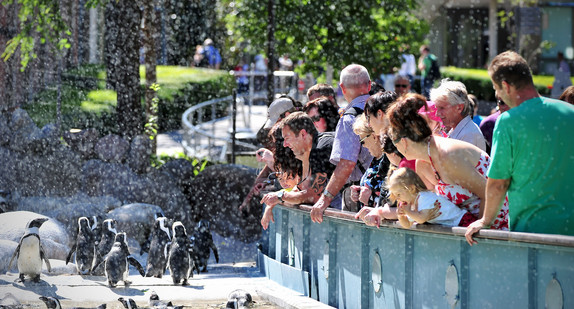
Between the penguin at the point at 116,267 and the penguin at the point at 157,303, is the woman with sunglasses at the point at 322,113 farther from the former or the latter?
the penguin at the point at 116,267

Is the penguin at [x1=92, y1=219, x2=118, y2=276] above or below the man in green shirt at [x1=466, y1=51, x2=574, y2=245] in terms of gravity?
below

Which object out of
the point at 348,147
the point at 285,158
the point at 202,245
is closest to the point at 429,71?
the point at 202,245

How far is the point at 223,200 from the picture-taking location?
15.9 meters

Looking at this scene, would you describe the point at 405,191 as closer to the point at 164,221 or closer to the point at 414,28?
the point at 164,221

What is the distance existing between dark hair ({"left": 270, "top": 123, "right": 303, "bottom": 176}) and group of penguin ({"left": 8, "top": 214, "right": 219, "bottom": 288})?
6.47 feet

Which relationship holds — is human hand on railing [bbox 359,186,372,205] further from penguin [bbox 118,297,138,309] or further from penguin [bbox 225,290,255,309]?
penguin [bbox 118,297,138,309]

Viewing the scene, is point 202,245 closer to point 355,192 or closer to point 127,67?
point 355,192

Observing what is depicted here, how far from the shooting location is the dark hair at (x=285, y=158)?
29.1ft

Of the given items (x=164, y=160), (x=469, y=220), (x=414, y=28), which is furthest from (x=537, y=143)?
(x=414, y=28)

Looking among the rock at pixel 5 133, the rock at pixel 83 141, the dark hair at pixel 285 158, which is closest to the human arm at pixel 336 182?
the dark hair at pixel 285 158

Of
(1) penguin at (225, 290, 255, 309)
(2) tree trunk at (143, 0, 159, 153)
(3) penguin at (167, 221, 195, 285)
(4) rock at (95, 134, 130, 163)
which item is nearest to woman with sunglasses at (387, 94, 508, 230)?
(1) penguin at (225, 290, 255, 309)

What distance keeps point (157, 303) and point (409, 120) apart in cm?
338

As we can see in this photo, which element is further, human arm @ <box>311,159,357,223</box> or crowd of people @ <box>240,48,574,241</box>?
human arm @ <box>311,159,357,223</box>

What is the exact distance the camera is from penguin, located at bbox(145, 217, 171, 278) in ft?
35.9
